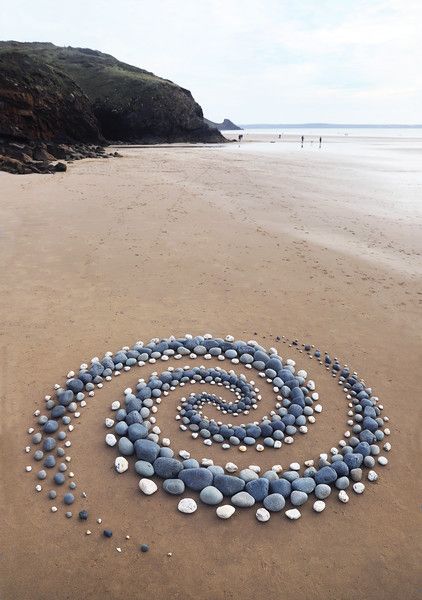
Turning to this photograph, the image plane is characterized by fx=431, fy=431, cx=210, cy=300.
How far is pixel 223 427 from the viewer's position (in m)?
4.18

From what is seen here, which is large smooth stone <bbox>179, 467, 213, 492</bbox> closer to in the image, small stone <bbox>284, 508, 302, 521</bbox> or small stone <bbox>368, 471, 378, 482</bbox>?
small stone <bbox>284, 508, 302, 521</bbox>

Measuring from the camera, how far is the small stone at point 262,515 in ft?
10.7

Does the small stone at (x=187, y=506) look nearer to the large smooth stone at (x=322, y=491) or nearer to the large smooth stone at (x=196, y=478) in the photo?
the large smooth stone at (x=196, y=478)

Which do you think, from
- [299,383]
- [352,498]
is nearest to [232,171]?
[299,383]

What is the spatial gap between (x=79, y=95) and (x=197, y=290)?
128 ft

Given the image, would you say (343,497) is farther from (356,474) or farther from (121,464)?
(121,464)

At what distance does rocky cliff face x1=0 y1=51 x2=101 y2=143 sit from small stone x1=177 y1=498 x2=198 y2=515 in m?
32.1

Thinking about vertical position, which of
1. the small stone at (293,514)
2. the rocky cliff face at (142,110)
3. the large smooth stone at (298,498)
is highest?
the rocky cliff face at (142,110)

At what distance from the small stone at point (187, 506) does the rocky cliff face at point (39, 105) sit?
32147 millimetres

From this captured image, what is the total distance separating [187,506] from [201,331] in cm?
280

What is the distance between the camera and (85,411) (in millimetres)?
4398

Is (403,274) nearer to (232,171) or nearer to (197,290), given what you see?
(197,290)

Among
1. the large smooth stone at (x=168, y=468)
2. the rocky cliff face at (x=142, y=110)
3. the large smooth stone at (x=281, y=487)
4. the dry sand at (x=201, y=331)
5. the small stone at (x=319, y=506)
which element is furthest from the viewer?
the rocky cliff face at (x=142, y=110)

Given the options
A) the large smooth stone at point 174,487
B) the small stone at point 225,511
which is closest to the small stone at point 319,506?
the small stone at point 225,511
